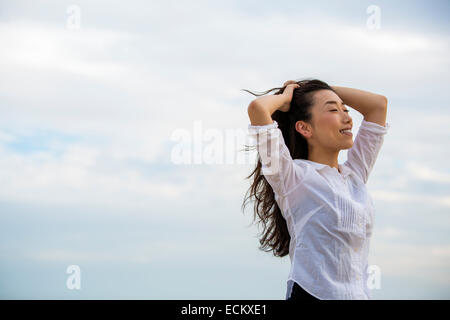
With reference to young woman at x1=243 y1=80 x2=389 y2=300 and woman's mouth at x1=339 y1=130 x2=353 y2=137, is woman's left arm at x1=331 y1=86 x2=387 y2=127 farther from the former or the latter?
woman's mouth at x1=339 y1=130 x2=353 y2=137

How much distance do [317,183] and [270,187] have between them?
402mm

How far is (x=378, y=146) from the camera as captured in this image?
12.1 feet

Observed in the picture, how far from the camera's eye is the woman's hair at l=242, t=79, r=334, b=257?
3500mm

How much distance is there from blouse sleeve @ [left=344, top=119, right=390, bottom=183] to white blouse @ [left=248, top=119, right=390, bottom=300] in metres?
0.36

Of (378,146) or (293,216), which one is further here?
(378,146)

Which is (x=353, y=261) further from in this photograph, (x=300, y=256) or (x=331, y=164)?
(x=331, y=164)

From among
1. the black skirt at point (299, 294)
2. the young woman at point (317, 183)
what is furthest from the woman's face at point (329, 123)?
the black skirt at point (299, 294)

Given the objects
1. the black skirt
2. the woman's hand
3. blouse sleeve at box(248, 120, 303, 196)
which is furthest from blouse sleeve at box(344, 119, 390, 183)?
the black skirt

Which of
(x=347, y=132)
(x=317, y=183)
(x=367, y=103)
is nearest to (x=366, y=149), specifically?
(x=367, y=103)

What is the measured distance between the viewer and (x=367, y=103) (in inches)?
145

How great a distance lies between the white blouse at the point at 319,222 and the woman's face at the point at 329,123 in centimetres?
15
